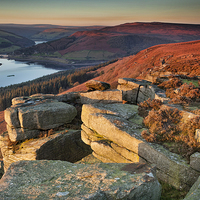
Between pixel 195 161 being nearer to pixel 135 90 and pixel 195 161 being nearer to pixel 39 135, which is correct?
pixel 135 90

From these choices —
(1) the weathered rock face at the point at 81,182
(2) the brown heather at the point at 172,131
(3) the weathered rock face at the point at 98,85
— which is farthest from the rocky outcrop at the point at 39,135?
(2) the brown heather at the point at 172,131

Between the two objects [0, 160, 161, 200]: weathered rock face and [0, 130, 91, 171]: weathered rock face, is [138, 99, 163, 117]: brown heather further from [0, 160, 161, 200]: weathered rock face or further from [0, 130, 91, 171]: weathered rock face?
[0, 130, 91, 171]: weathered rock face

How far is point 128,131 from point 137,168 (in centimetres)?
309

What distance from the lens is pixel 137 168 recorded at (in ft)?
20.8

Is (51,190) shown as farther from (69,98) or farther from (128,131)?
(69,98)

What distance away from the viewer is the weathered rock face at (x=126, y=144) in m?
7.13

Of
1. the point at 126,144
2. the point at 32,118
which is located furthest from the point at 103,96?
the point at 126,144

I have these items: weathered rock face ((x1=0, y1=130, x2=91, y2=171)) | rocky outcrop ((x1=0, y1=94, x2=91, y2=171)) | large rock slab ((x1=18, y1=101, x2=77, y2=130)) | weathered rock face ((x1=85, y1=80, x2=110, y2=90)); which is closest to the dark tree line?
weathered rock face ((x1=85, y1=80, x2=110, y2=90))

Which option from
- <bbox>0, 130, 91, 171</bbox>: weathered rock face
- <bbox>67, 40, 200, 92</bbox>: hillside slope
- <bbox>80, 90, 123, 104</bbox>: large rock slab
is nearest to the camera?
<bbox>0, 130, 91, 171</bbox>: weathered rock face

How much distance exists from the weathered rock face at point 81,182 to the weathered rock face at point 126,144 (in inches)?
64.8

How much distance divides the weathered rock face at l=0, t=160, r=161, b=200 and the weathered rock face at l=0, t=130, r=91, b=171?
25.2ft

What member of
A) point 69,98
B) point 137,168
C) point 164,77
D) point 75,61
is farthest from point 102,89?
point 75,61

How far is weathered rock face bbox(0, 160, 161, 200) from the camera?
5000mm

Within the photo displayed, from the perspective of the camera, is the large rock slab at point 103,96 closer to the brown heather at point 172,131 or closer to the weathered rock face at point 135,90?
the weathered rock face at point 135,90
